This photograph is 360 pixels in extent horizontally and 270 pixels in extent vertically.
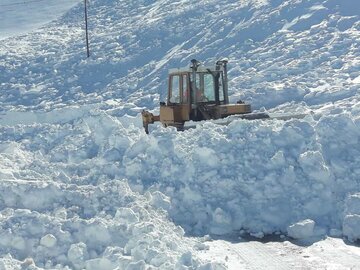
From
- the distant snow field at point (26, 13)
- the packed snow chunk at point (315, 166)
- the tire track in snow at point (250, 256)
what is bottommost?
the tire track in snow at point (250, 256)

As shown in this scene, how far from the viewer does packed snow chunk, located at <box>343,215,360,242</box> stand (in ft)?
28.9

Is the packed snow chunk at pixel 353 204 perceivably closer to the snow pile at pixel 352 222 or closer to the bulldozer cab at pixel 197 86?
the snow pile at pixel 352 222

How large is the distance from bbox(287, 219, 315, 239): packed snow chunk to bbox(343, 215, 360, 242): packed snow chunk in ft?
1.35

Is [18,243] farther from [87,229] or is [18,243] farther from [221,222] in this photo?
[221,222]

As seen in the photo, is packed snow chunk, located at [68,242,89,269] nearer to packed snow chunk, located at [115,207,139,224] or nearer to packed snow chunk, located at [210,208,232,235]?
packed snow chunk, located at [115,207,139,224]

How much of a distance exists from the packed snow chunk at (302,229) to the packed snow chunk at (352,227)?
16.2 inches

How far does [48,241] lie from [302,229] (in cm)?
320

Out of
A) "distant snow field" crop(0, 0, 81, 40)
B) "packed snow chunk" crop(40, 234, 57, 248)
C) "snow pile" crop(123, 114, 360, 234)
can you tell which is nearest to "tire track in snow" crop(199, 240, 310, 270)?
"snow pile" crop(123, 114, 360, 234)

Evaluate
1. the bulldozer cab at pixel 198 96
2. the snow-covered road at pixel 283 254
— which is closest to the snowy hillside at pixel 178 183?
the snow-covered road at pixel 283 254

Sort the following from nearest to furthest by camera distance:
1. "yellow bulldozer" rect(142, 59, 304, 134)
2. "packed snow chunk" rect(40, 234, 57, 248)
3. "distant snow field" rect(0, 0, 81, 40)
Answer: "packed snow chunk" rect(40, 234, 57, 248)
"yellow bulldozer" rect(142, 59, 304, 134)
"distant snow field" rect(0, 0, 81, 40)

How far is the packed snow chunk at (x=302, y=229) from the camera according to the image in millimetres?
8906

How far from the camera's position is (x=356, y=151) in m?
10.2

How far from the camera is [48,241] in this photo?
7.80 metres

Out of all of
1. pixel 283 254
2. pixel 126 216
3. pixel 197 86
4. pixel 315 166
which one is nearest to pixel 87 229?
pixel 126 216
